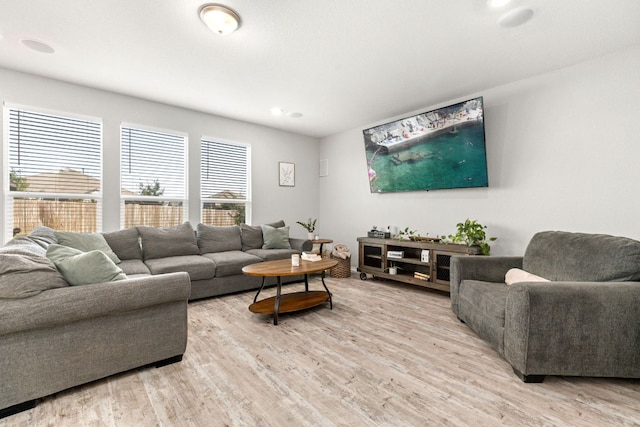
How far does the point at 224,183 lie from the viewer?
4.84 metres

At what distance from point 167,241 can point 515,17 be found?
4279 millimetres

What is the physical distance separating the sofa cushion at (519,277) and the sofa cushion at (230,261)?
113 inches

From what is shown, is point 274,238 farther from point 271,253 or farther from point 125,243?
point 125,243

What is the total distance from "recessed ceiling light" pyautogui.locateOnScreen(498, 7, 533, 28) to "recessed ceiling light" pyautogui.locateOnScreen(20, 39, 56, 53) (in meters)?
4.01

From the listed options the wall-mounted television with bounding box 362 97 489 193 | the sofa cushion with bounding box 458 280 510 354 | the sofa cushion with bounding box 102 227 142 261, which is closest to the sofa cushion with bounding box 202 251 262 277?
the sofa cushion with bounding box 102 227 142 261

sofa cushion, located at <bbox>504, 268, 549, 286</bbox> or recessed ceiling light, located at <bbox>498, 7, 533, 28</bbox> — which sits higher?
recessed ceiling light, located at <bbox>498, 7, 533, 28</bbox>

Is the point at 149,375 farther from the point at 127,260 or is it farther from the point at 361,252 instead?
the point at 361,252

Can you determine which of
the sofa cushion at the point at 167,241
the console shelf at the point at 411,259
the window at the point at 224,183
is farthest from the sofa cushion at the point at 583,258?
the window at the point at 224,183

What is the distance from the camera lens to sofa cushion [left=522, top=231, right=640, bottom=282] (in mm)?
1965

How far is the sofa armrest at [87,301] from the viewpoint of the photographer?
4.94 feet

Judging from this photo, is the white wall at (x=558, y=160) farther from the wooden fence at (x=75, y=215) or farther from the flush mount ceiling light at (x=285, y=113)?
the wooden fence at (x=75, y=215)

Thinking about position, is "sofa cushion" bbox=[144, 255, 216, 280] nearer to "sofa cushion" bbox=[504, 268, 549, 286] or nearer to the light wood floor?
the light wood floor

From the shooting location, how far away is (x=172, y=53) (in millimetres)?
2785

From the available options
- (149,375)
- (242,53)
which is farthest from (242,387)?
(242,53)
